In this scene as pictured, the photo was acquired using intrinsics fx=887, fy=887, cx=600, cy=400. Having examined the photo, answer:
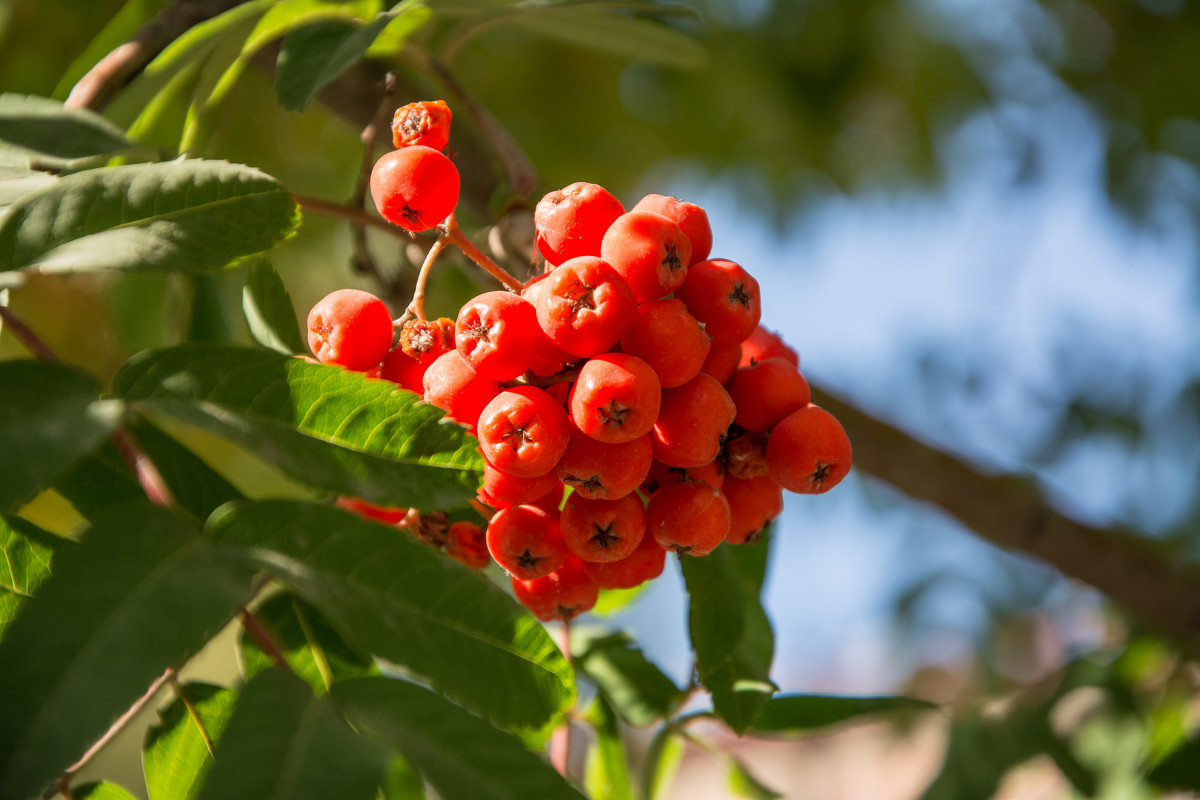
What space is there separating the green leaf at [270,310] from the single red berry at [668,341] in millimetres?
415

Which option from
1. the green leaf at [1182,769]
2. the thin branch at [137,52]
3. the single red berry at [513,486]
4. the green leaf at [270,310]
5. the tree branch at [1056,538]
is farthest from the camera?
the tree branch at [1056,538]

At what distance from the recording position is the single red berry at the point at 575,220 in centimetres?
78

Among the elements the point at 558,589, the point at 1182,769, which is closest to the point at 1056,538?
the point at 1182,769

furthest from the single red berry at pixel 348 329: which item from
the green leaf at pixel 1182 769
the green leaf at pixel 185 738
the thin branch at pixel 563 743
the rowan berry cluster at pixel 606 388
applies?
the green leaf at pixel 1182 769

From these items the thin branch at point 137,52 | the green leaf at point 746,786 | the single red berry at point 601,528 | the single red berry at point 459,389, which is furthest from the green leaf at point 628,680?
the thin branch at point 137,52

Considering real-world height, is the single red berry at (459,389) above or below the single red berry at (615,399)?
below

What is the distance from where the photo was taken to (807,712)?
43.4 inches

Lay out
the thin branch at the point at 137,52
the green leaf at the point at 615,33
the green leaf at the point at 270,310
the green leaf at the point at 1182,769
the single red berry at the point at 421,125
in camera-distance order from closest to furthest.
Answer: the single red berry at the point at 421,125
the green leaf at the point at 270,310
the thin branch at the point at 137,52
the green leaf at the point at 615,33
the green leaf at the point at 1182,769

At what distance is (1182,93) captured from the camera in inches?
92.1

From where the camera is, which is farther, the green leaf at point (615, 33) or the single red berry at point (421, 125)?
the green leaf at point (615, 33)

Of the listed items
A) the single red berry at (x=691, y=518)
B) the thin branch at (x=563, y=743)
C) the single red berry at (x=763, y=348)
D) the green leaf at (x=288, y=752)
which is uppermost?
Result: the single red berry at (x=763, y=348)

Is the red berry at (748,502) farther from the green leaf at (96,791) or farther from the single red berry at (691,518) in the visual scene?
the green leaf at (96,791)

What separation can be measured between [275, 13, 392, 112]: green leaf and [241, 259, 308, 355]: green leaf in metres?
0.18

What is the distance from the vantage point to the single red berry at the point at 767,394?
2.67 ft
